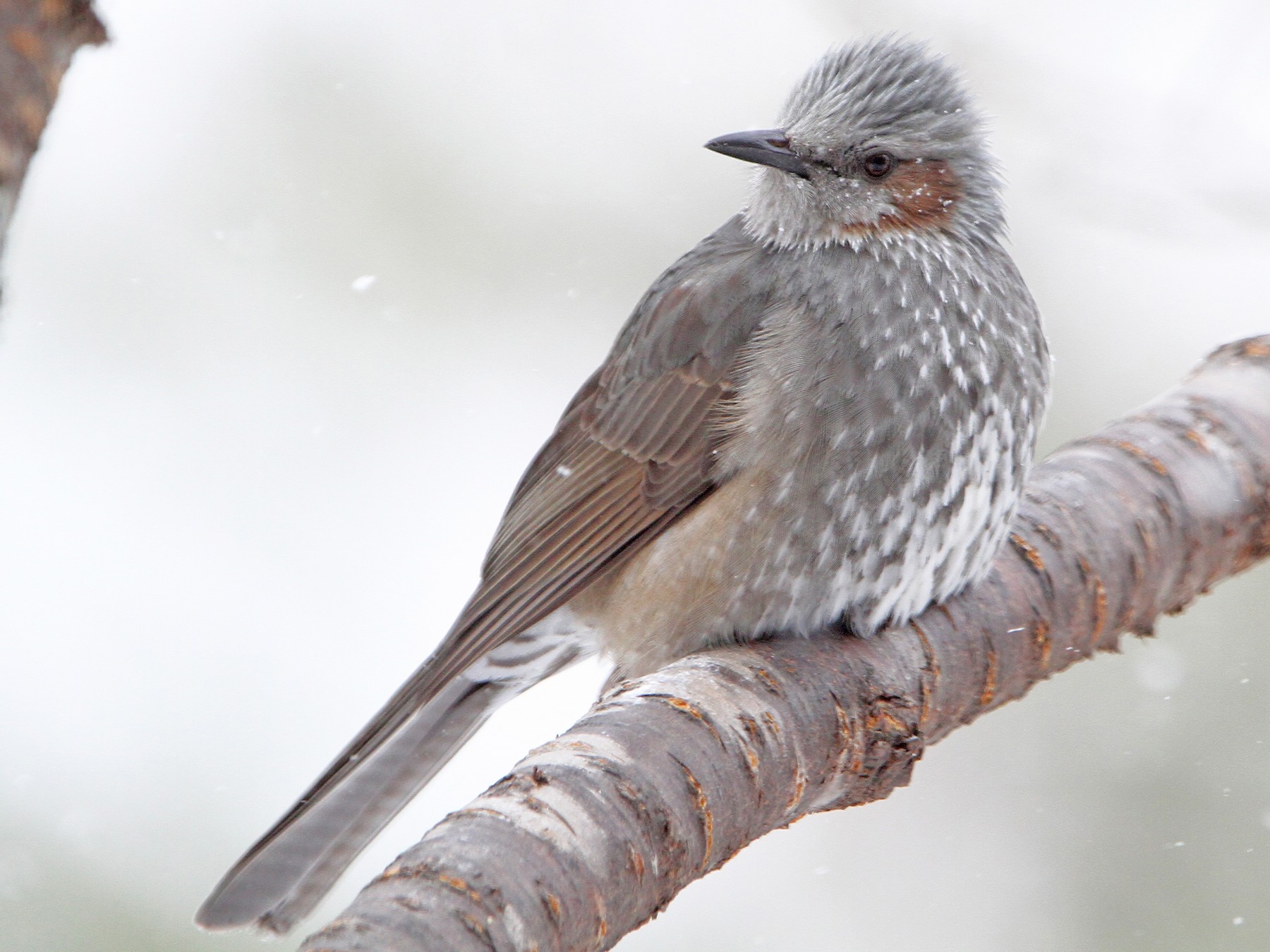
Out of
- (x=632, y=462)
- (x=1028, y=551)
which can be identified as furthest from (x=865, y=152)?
(x=1028, y=551)

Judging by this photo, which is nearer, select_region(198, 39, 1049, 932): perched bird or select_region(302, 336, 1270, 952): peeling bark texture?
select_region(302, 336, 1270, 952): peeling bark texture

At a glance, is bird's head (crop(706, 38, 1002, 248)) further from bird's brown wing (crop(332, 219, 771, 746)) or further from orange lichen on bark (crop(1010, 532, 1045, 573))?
orange lichen on bark (crop(1010, 532, 1045, 573))

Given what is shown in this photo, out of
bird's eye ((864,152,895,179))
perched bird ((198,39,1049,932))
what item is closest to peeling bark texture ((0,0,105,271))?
perched bird ((198,39,1049,932))

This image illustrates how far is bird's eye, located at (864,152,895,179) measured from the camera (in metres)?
3.23

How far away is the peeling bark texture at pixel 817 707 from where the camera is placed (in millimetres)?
1802

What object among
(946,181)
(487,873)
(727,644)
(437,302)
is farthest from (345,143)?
(487,873)

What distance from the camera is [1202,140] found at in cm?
335

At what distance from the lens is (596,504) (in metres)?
3.31

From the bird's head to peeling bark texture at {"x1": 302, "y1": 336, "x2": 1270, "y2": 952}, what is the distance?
0.84 metres

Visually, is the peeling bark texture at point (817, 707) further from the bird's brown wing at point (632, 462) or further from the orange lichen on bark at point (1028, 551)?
the bird's brown wing at point (632, 462)

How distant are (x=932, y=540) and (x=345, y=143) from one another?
3878 mm

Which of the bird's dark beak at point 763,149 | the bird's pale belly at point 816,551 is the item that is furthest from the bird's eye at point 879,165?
the bird's pale belly at point 816,551

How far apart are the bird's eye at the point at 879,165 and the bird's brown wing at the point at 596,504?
1.11 ft

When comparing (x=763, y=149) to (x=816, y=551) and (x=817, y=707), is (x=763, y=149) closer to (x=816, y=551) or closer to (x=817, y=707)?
(x=816, y=551)
